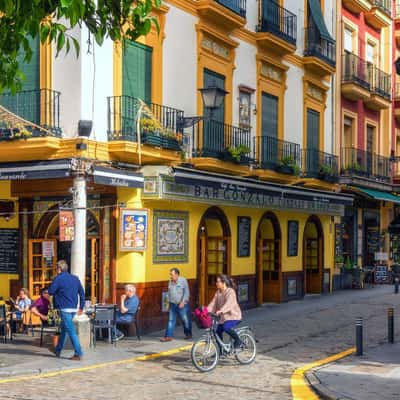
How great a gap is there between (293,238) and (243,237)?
3619mm

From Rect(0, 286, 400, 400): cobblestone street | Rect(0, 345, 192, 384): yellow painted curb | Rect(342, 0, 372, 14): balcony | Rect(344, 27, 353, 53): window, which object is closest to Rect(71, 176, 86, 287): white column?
Rect(0, 345, 192, 384): yellow painted curb

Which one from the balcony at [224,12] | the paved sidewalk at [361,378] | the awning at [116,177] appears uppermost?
the balcony at [224,12]

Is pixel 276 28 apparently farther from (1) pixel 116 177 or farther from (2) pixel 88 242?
(1) pixel 116 177

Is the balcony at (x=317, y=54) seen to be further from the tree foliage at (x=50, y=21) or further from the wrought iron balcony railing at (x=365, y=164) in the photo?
the tree foliage at (x=50, y=21)

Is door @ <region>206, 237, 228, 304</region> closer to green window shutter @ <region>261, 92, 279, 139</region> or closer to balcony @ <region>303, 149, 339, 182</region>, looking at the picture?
green window shutter @ <region>261, 92, 279, 139</region>

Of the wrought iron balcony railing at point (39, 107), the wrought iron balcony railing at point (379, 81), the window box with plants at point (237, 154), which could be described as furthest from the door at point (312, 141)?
the wrought iron balcony railing at point (39, 107)

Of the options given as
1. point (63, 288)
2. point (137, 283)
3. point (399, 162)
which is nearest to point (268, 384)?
point (63, 288)

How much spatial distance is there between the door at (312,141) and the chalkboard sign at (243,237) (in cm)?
386

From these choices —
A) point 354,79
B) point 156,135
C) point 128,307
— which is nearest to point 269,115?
point 354,79

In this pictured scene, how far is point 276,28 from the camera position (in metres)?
23.6

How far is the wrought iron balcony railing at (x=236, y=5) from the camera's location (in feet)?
67.6

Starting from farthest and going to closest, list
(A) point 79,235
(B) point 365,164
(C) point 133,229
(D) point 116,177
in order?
(B) point 365,164 < (C) point 133,229 < (D) point 116,177 < (A) point 79,235

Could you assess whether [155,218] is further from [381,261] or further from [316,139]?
[381,261]

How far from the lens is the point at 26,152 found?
16.3 metres
